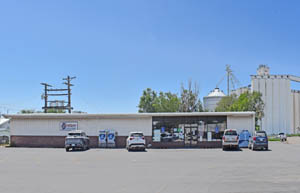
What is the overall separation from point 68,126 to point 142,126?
26.4 feet

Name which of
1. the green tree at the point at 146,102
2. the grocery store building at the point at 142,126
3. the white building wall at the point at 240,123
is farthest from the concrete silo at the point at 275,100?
the grocery store building at the point at 142,126

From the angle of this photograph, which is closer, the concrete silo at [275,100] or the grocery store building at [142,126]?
the grocery store building at [142,126]

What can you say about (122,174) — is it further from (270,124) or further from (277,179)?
(270,124)

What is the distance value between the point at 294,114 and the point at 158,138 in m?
53.3

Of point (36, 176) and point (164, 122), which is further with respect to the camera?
point (164, 122)

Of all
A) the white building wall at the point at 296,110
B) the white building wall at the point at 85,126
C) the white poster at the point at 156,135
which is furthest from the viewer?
the white building wall at the point at 296,110

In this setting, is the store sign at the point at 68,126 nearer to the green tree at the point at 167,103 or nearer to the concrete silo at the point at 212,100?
the green tree at the point at 167,103

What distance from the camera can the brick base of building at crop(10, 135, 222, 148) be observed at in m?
33.5

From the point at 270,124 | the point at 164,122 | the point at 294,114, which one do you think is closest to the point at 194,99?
the point at 270,124

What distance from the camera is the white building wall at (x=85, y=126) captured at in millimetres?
34250

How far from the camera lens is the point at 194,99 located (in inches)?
2864

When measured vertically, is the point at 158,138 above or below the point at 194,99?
below

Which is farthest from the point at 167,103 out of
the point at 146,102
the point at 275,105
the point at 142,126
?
the point at 142,126

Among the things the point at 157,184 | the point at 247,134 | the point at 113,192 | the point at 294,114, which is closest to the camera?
the point at 113,192
